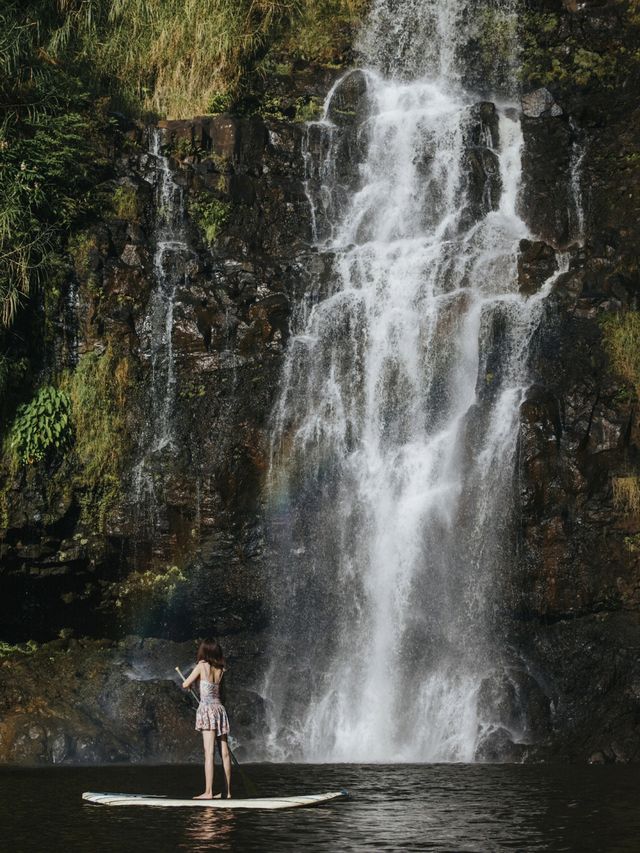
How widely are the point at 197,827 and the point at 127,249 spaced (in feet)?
46.2

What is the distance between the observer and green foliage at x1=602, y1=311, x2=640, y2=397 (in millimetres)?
19547

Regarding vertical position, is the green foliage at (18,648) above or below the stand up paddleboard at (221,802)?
above

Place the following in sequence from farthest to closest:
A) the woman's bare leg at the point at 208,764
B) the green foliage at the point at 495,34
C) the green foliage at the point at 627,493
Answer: the green foliage at the point at 495,34
the green foliage at the point at 627,493
the woman's bare leg at the point at 208,764

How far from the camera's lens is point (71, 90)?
23.2 metres

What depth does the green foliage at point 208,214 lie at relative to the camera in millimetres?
22500

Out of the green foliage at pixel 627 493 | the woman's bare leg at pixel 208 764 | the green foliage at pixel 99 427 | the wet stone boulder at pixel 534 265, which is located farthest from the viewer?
the wet stone boulder at pixel 534 265

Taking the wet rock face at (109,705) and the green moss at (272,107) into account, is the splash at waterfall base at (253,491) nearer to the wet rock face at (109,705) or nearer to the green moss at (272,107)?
the wet rock face at (109,705)

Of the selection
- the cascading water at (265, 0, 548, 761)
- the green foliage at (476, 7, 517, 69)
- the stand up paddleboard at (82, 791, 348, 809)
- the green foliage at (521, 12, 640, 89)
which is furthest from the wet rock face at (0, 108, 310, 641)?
the stand up paddleboard at (82, 791, 348, 809)

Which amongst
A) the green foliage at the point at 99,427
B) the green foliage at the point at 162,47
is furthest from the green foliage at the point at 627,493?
the green foliage at the point at 162,47

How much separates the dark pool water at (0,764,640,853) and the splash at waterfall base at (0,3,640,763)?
2.79 meters

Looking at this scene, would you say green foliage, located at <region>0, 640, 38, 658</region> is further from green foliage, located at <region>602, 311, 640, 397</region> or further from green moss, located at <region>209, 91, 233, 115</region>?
green moss, located at <region>209, 91, 233, 115</region>

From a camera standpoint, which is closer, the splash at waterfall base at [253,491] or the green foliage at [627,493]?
the splash at waterfall base at [253,491]

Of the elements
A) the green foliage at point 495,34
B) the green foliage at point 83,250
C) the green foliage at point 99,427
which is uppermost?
the green foliage at point 495,34

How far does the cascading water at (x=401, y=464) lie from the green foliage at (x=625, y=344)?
4.32ft
